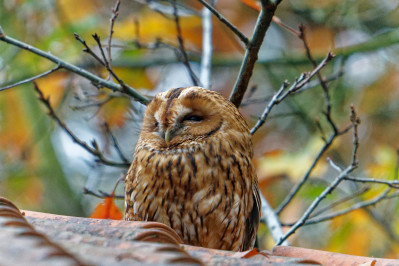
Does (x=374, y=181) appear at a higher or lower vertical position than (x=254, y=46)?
lower

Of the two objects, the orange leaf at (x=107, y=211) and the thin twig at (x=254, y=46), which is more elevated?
the thin twig at (x=254, y=46)

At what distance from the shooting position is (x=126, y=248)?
1098 millimetres

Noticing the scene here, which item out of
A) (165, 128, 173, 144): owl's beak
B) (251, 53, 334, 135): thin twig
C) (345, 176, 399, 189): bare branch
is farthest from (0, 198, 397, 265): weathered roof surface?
(251, 53, 334, 135): thin twig

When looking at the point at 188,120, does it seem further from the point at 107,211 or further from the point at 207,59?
the point at 207,59

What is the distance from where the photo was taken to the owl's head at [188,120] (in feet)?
8.16

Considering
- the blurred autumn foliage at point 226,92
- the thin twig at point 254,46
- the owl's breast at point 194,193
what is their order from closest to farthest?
1. the thin twig at point 254,46
2. the owl's breast at point 194,193
3. the blurred autumn foliage at point 226,92

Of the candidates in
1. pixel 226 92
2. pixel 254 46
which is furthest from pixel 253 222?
pixel 226 92

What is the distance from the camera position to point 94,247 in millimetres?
1062

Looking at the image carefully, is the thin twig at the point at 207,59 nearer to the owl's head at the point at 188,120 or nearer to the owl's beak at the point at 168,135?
the owl's head at the point at 188,120

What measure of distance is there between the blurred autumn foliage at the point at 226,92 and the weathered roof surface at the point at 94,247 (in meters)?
1.96

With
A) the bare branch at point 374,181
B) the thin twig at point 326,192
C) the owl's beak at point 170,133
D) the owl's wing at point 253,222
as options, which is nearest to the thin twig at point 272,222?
the thin twig at point 326,192

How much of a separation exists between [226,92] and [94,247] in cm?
520

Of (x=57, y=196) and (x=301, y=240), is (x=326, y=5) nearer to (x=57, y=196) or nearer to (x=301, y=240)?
(x=301, y=240)

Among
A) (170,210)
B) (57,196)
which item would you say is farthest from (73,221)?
(57,196)
